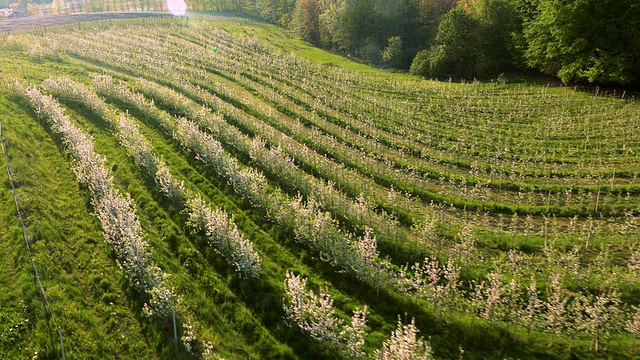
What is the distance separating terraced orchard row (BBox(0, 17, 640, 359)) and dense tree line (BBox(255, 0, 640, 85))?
658 centimetres

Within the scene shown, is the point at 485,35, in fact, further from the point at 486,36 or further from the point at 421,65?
the point at 421,65

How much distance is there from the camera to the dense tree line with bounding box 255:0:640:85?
45.4 metres

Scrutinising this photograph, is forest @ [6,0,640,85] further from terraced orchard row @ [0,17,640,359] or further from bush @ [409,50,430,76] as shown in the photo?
terraced orchard row @ [0,17,640,359]

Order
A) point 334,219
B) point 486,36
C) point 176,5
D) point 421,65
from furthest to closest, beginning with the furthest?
point 176,5, point 421,65, point 486,36, point 334,219

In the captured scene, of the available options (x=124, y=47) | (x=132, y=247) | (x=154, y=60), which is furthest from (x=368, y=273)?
(x=124, y=47)

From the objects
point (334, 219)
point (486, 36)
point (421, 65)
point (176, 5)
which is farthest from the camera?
point (176, 5)

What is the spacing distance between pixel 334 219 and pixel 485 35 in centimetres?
5356

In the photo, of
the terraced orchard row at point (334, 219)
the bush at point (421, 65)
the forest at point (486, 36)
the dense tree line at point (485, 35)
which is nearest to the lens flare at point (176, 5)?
the forest at point (486, 36)

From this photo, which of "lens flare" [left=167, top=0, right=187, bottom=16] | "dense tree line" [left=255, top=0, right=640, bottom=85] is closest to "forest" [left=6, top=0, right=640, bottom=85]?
"dense tree line" [left=255, top=0, right=640, bottom=85]

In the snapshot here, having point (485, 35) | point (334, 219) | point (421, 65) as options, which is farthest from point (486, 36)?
point (334, 219)

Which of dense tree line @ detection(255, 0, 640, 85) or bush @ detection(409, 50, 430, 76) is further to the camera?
bush @ detection(409, 50, 430, 76)

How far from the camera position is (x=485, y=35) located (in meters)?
62.1

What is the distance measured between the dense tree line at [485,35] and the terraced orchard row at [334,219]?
21.6 feet

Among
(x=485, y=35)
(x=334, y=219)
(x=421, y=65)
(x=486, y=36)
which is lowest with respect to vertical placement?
(x=334, y=219)
